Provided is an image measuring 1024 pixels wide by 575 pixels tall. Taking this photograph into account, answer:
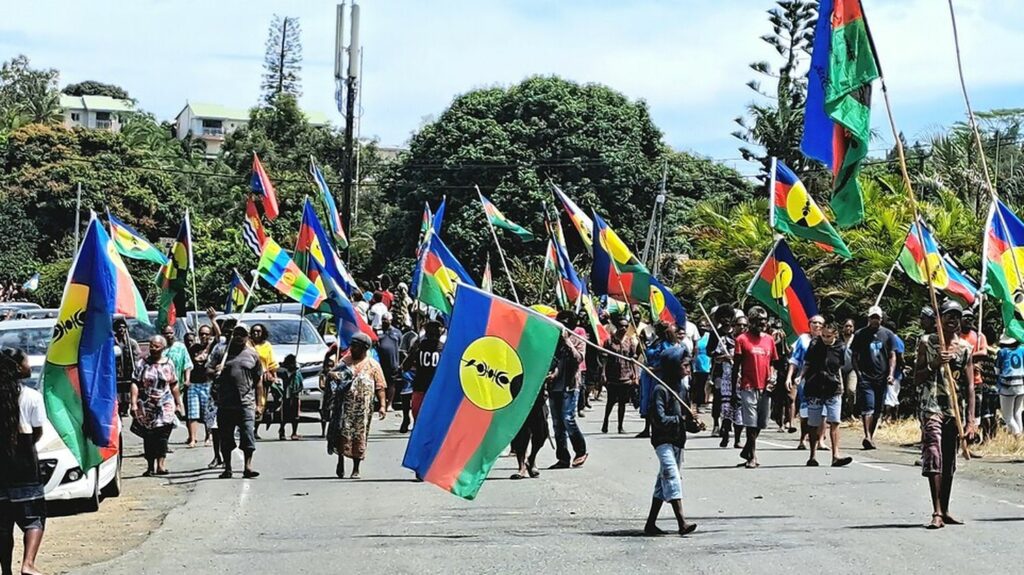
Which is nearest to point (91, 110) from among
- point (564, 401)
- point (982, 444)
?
point (564, 401)

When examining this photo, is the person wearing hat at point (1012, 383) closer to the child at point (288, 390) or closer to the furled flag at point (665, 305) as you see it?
the furled flag at point (665, 305)

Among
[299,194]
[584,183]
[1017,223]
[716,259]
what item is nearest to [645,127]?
[584,183]

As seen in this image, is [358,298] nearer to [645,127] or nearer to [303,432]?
[303,432]

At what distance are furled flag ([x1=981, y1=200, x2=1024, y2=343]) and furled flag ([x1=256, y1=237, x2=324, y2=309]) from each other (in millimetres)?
9076

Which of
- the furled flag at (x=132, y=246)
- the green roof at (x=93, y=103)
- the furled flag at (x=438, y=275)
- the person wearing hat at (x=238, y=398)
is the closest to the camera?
the person wearing hat at (x=238, y=398)

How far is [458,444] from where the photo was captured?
33.9 ft

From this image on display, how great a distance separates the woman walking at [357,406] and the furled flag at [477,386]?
4876mm

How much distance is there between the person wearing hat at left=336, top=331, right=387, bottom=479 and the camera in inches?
598

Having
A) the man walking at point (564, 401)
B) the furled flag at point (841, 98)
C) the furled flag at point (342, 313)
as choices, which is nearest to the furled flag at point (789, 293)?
the man walking at point (564, 401)

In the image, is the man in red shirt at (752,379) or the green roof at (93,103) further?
the green roof at (93,103)

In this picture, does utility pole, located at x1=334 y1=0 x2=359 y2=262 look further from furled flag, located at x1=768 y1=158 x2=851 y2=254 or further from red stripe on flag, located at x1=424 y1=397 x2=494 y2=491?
red stripe on flag, located at x1=424 y1=397 x2=494 y2=491

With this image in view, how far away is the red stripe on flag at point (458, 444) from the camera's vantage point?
10305mm

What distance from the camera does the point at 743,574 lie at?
9.09 metres

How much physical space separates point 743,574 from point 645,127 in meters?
47.8
